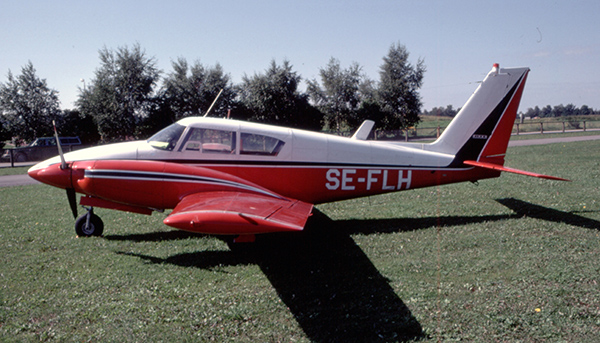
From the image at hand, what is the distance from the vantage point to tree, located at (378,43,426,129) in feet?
151

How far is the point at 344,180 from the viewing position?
7.45 m

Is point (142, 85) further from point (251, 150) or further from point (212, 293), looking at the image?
point (212, 293)

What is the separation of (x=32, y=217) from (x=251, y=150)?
671cm

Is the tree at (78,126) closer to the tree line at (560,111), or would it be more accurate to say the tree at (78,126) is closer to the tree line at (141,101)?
the tree line at (141,101)

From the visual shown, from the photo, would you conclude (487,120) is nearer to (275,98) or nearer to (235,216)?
(235,216)

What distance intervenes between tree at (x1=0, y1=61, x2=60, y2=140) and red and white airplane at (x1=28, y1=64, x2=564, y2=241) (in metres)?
35.5

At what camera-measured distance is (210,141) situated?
22.6ft

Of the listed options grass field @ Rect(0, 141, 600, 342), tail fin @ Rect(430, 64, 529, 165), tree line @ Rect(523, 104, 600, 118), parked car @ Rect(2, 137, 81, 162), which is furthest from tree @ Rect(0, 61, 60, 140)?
tree line @ Rect(523, 104, 600, 118)

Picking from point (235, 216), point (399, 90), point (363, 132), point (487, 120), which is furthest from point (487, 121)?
point (399, 90)

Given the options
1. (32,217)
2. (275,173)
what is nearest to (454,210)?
(275,173)

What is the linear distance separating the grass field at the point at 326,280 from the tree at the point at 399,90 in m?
38.7

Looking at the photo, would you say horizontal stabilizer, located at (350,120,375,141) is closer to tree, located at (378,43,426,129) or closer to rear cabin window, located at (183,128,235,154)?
rear cabin window, located at (183,128,235,154)

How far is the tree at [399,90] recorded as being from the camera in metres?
45.9

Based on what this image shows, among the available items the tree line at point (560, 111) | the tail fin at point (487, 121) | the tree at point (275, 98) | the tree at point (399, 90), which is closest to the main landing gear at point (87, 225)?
the tail fin at point (487, 121)
